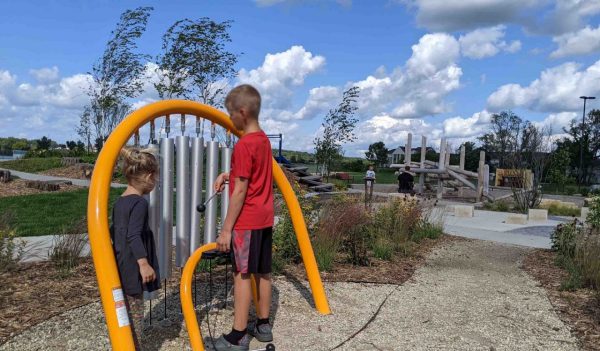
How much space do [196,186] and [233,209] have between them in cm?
94

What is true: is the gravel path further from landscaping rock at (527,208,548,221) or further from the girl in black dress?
landscaping rock at (527,208,548,221)

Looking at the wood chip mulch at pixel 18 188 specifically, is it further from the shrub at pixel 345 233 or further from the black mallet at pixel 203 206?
the black mallet at pixel 203 206

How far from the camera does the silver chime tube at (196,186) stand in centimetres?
424

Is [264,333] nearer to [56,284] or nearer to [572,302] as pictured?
[56,284]

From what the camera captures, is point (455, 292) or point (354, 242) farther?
point (354, 242)

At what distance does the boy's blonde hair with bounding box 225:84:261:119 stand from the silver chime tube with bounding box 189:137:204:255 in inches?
32.2

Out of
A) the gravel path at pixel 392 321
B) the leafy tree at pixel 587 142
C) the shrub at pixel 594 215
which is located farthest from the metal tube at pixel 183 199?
the leafy tree at pixel 587 142

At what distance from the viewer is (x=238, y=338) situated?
3.64 m

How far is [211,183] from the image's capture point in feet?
14.4

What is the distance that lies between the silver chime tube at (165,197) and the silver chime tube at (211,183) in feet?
1.27

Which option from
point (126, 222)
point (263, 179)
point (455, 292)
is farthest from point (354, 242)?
point (126, 222)

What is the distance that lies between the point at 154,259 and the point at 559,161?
30.2 meters

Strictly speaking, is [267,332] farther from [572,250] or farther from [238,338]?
[572,250]

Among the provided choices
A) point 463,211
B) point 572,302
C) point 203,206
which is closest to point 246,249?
point 203,206
